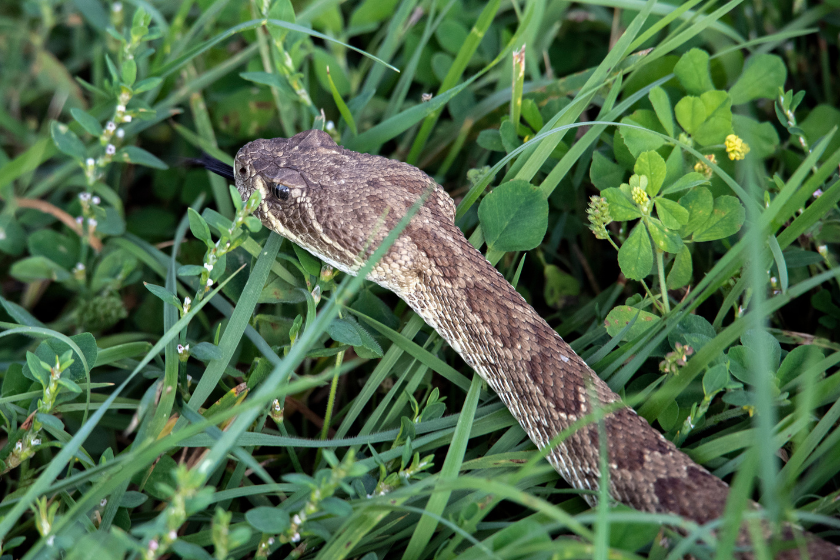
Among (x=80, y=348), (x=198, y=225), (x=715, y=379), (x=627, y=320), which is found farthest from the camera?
(x=627, y=320)

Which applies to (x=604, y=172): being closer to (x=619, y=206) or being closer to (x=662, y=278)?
(x=619, y=206)

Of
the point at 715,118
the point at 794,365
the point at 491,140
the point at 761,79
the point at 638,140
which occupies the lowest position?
the point at 794,365

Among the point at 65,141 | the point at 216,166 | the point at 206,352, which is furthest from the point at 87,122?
the point at 206,352

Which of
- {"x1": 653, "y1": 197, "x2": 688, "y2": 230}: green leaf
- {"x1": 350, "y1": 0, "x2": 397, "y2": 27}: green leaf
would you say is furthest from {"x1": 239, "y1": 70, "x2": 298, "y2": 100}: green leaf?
{"x1": 653, "y1": 197, "x2": 688, "y2": 230}: green leaf

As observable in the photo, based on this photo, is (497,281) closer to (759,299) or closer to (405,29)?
(759,299)

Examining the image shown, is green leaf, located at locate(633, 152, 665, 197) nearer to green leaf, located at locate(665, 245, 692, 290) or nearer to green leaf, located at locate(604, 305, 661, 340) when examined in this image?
green leaf, located at locate(665, 245, 692, 290)

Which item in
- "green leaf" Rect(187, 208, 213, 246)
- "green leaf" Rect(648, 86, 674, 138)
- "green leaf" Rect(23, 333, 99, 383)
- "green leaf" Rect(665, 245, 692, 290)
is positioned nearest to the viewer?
"green leaf" Rect(187, 208, 213, 246)
